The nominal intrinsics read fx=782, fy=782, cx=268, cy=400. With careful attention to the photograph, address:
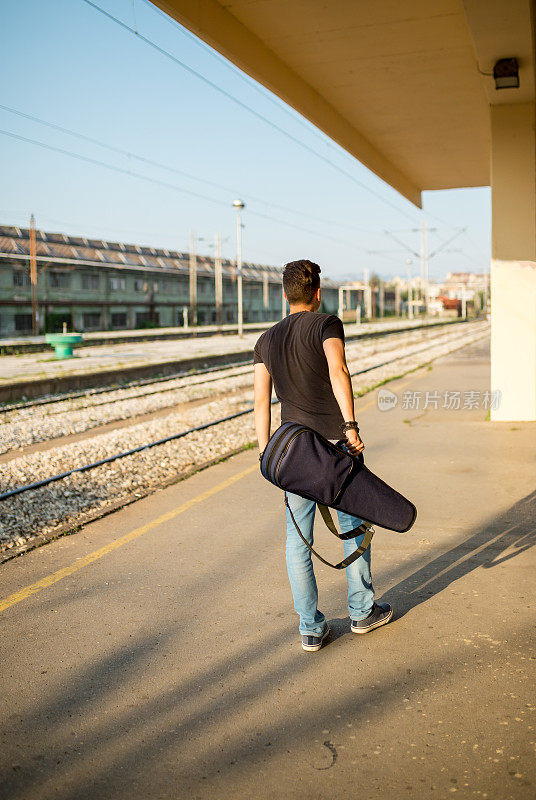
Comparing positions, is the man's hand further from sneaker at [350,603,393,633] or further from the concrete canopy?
the concrete canopy

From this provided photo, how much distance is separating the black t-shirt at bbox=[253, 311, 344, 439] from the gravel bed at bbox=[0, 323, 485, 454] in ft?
25.1

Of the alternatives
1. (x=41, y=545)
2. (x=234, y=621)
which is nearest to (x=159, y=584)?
(x=234, y=621)

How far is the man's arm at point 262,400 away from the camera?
3.70m

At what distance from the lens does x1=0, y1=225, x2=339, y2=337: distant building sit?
47.1 m

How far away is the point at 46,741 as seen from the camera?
119 inches

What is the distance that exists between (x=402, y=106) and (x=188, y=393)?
750 centimetres

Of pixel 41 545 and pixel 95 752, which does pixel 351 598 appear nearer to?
pixel 95 752

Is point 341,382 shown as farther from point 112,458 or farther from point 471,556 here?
point 112,458

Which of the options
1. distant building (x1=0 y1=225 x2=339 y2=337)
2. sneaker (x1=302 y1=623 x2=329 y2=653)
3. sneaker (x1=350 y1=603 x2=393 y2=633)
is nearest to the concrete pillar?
sneaker (x1=350 y1=603 x2=393 y2=633)

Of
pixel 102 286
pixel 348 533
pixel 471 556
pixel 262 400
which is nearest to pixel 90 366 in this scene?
pixel 471 556

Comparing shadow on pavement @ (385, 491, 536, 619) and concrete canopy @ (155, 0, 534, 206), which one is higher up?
concrete canopy @ (155, 0, 534, 206)

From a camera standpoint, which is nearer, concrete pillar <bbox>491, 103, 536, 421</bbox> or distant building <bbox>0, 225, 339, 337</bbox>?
concrete pillar <bbox>491, 103, 536, 421</bbox>

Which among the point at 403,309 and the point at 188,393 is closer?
the point at 188,393

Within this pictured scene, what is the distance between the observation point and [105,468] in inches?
334
